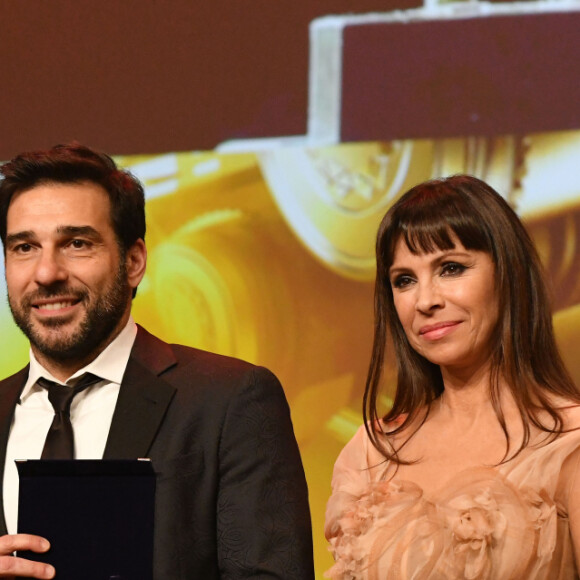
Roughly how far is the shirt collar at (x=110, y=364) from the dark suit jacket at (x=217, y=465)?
0.03 metres

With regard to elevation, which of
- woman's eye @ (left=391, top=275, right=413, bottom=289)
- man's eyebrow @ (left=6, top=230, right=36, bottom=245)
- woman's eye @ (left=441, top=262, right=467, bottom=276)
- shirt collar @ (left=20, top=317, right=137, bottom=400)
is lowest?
shirt collar @ (left=20, top=317, right=137, bottom=400)

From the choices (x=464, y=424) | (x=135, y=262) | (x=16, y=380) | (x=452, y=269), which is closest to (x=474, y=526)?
(x=464, y=424)

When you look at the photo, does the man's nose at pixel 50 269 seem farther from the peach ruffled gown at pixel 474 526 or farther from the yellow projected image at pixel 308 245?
the yellow projected image at pixel 308 245

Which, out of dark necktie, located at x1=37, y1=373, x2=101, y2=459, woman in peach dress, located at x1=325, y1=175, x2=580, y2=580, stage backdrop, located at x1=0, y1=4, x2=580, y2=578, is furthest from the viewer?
stage backdrop, located at x1=0, y1=4, x2=580, y2=578

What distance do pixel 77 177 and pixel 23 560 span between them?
92 centimetres

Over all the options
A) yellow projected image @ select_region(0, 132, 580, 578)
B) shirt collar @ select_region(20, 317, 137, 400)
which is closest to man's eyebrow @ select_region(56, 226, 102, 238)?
shirt collar @ select_region(20, 317, 137, 400)

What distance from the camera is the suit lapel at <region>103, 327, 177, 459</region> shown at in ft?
7.50

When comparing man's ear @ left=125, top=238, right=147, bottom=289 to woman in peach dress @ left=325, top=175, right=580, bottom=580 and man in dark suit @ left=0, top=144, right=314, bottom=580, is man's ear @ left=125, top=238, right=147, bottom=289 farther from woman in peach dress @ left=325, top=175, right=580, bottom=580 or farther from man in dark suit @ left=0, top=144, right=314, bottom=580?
woman in peach dress @ left=325, top=175, right=580, bottom=580

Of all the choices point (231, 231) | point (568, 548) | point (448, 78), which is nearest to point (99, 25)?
point (231, 231)

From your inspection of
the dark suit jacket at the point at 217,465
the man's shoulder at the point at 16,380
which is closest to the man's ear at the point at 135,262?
the dark suit jacket at the point at 217,465

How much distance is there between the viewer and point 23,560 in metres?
1.99

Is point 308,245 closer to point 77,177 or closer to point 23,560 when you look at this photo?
point 77,177

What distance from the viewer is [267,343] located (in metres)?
3.46

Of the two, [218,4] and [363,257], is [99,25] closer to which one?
[218,4]
